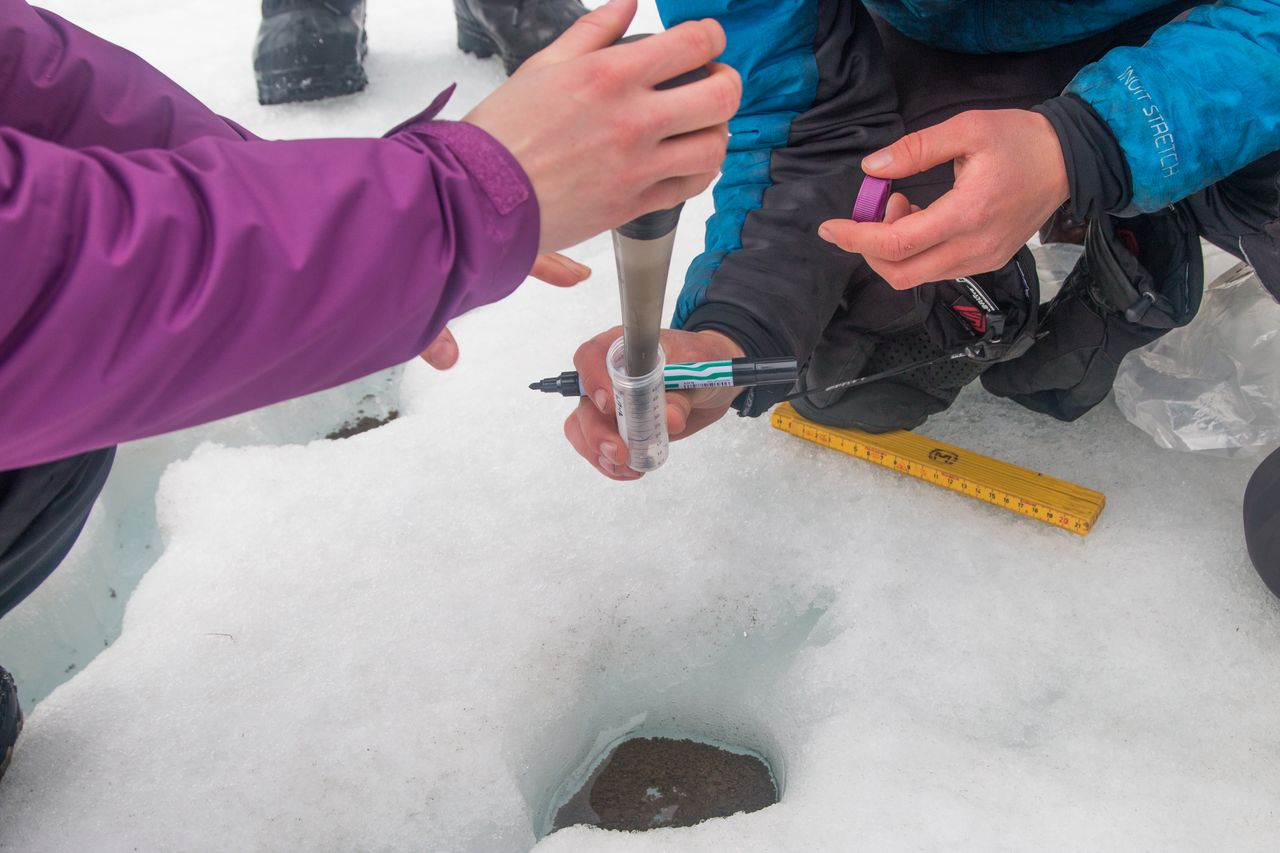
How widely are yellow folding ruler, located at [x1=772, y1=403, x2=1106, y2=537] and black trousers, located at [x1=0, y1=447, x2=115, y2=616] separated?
922 millimetres

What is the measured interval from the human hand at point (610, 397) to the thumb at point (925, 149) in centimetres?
29

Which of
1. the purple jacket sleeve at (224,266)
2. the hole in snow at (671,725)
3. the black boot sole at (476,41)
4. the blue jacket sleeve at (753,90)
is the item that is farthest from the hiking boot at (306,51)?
the purple jacket sleeve at (224,266)

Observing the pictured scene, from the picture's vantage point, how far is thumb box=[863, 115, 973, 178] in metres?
0.92

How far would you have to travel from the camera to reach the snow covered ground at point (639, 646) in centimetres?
105

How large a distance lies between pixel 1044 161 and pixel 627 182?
506mm

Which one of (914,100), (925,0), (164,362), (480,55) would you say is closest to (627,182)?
(164,362)

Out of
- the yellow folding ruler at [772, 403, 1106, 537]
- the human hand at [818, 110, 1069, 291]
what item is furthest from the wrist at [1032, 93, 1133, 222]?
the yellow folding ruler at [772, 403, 1106, 537]

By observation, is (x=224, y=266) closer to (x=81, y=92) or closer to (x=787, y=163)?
(x=81, y=92)

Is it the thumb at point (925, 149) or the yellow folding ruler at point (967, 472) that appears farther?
the yellow folding ruler at point (967, 472)

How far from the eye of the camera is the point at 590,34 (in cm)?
71

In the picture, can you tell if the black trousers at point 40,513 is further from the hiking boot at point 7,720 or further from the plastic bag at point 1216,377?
the plastic bag at point 1216,377

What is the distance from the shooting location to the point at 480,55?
8.18 feet

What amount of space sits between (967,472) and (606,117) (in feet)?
2.90

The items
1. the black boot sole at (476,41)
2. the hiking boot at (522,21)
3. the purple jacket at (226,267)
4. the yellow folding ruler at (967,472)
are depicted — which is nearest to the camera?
the purple jacket at (226,267)
